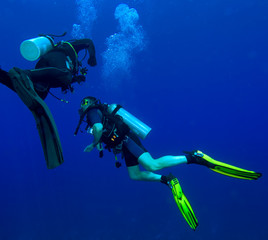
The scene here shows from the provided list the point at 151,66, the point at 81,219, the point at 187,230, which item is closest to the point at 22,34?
the point at 151,66

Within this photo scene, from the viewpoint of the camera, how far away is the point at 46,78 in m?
3.32

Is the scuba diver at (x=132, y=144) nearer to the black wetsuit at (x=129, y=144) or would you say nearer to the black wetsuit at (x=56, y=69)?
the black wetsuit at (x=129, y=144)

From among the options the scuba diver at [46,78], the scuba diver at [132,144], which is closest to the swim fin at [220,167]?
the scuba diver at [132,144]

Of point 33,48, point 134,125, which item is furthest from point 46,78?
point 134,125

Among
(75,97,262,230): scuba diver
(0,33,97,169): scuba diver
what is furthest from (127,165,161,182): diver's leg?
(0,33,97,169): scuba diver

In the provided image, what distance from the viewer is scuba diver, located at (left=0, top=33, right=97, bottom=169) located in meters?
2.88

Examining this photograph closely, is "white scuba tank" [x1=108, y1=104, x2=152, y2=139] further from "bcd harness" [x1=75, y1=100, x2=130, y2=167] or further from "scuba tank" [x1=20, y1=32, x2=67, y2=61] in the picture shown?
"scuba tank" [x1=20, y1=32, x2=67, y2=61]

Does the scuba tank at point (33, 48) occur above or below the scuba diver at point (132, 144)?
above

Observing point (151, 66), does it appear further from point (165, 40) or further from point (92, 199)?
point (92, 199)

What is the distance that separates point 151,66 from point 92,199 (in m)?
16.0

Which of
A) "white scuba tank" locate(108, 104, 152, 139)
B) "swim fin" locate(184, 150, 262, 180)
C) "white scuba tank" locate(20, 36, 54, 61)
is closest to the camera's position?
"white scuba tank" locate(20, 36, 54, 61)

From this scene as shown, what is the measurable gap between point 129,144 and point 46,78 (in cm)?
197

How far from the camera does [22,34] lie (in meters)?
27.2

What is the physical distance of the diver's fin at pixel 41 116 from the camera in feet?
9.34
